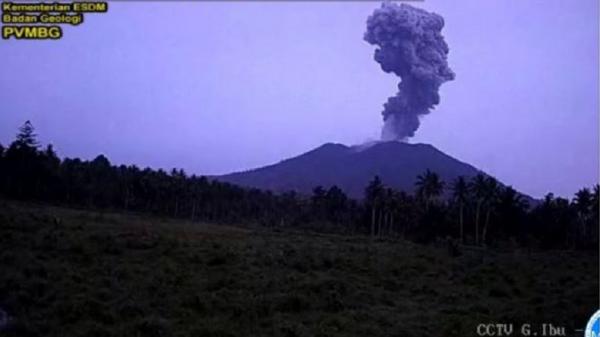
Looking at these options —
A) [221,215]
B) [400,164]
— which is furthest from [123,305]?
[400,164]

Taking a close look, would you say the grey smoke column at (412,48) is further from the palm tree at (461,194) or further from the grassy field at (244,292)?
the grassy field at (244,292)

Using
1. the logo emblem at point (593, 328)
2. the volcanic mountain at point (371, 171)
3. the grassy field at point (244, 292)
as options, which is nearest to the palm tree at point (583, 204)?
the grassy field at point (244, 292)

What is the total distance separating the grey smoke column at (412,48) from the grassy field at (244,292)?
8281 cm

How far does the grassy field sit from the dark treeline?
122ft

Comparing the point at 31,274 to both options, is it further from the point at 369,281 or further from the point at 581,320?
the point at 581,320

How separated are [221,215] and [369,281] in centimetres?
6568

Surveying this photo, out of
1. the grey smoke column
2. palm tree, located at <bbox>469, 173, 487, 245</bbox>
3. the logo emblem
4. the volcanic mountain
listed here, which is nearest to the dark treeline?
palm tree, located at <bbox>469, 173, 487, 245</bbox>

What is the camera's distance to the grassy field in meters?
16.1

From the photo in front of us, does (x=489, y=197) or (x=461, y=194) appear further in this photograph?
(x=461, y=194)

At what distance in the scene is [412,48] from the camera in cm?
11394

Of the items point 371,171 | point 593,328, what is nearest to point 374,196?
point 593,328

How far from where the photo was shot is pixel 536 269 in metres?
34.4

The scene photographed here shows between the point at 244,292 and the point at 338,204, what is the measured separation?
70854mm

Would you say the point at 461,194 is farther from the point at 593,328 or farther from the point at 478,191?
the point at 593,328
